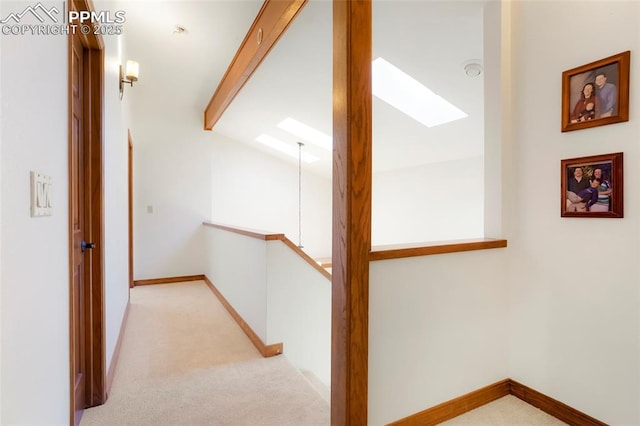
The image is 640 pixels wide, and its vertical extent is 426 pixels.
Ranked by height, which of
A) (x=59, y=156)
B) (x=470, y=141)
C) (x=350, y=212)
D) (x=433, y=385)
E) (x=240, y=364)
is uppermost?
(x=470, y=141)

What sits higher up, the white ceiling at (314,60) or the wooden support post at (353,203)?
the white ceiling at (314,60)

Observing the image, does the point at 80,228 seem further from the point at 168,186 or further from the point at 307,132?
the point at 307,132

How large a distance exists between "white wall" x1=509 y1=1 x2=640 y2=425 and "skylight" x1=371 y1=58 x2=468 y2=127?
1.33 meters

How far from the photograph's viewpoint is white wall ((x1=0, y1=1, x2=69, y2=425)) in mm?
692

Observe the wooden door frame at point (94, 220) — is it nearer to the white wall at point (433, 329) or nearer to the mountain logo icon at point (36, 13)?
the mountain logo icon at point (36, 13)

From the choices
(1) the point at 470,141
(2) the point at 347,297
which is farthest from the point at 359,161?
(1) the point at 470,141

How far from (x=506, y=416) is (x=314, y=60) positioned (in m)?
2.99

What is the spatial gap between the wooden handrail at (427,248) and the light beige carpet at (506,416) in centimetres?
87

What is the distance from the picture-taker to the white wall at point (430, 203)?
4176 millimetres

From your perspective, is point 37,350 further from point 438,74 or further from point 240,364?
point 438,74

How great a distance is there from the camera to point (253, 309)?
2.78m

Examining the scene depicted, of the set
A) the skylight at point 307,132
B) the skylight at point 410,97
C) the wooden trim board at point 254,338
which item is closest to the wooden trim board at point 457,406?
the wooden trim board at point 254,338

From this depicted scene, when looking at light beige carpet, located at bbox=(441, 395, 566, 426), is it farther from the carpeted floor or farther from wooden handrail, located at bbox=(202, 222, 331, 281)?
wooden handrail, located at bbox=(202, 222, 331, 281)

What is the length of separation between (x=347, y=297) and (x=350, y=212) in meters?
0.37
